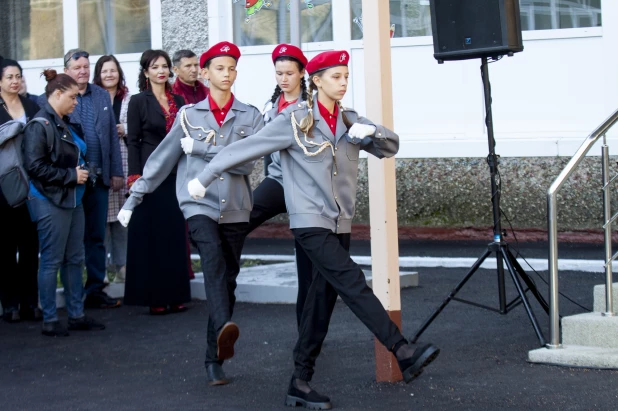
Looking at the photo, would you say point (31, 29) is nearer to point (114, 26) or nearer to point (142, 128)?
point (114, 26)

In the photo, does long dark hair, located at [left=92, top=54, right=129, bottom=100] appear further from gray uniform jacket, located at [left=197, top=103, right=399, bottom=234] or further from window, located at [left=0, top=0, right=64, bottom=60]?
window, located at [left=0, top=0, right=64, bottom=60]

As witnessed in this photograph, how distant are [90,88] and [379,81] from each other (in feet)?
12.4

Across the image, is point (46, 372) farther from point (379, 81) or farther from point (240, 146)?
point (379, 81)

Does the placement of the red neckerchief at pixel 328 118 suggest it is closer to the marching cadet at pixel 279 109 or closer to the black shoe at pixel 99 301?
the marching cadet at pixel 279 109

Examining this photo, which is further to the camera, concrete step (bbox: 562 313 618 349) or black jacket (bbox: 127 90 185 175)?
black jacket (bbox: 127 90 185 175)

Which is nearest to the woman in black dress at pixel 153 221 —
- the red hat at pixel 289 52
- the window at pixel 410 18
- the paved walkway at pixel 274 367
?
the paved walkway at pixel 274 367

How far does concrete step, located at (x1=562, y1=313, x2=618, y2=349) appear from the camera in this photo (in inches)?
258

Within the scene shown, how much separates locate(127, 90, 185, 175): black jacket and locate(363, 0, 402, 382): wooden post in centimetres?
293

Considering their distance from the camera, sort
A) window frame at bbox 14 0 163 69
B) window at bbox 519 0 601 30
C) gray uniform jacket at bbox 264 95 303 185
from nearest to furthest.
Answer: gray uniform jacket at bbox 264 95 303 185 → window at bbox 519 0 601 30 → window frame at bbox 14 0 163 69

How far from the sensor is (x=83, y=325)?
8.10 meters

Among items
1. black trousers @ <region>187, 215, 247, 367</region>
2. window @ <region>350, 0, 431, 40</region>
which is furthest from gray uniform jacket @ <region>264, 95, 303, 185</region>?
window @ <region>350, 0, 431, 40</region>

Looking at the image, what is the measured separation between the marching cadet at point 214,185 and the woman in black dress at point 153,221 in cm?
204

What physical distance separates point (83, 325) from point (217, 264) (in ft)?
7.37

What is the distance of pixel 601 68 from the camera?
12312 mm
